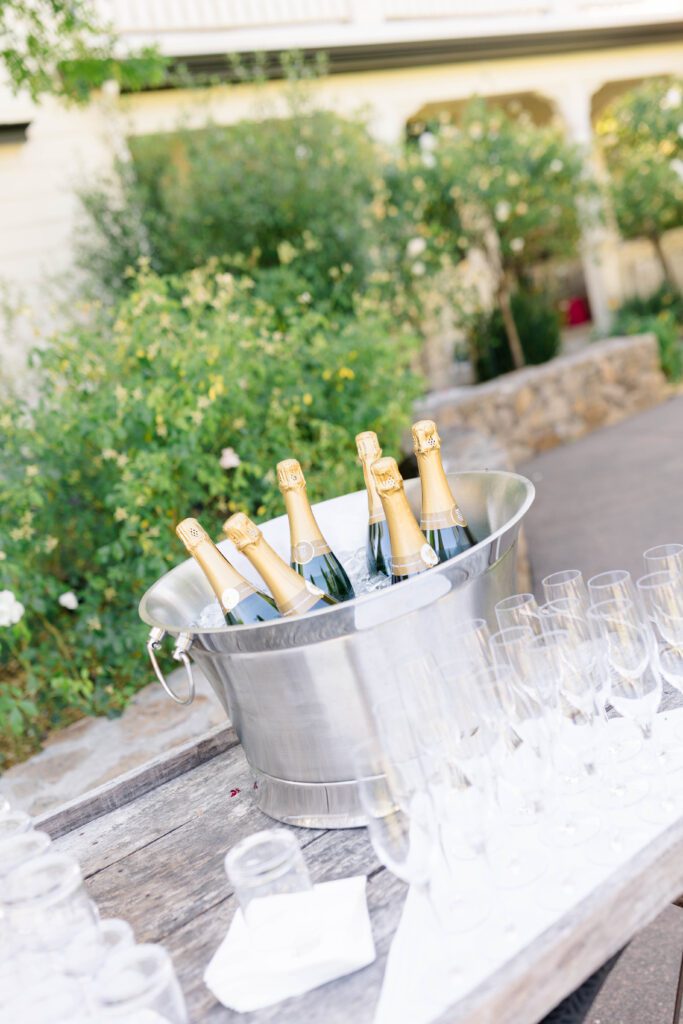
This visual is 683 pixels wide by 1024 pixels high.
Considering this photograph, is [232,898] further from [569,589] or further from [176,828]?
[569,589]

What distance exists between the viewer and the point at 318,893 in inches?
47.2

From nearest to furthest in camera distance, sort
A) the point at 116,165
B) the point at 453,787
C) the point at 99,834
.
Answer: the point at 453,787 → the point at 99,834 → the point at 116,165

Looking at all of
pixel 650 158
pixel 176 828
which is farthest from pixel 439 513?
pixel 650 158

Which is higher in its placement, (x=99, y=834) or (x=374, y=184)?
(x=374, y=184)

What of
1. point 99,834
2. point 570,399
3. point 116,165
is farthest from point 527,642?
point 570,399

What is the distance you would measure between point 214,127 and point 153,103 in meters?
1.57

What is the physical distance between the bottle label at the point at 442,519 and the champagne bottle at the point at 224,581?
0.98 ft

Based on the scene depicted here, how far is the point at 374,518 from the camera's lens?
1.80m

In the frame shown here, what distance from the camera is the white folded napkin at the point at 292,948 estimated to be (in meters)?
1.07

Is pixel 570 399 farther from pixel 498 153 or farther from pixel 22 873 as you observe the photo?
pixel 22 873

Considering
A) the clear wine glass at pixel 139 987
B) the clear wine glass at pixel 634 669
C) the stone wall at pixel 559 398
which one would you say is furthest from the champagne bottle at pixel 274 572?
the stone wall at pixel 559 398

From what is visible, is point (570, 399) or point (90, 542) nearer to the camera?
point (90, 542)

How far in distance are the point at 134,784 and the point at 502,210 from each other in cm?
771

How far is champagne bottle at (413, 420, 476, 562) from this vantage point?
5.29 feet
